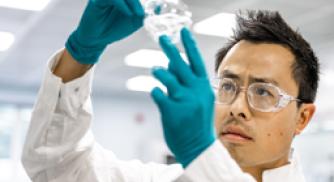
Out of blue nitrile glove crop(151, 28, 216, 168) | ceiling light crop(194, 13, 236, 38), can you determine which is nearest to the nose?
blue nitrile glove crop(151, 28, 216, 168)

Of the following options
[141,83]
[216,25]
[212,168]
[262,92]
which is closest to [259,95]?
[262,92]

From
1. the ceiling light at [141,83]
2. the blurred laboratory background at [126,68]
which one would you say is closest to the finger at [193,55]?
the blurred laboratory background at [126,68]

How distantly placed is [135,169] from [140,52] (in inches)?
157

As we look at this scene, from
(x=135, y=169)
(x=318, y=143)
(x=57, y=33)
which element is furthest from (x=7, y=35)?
(x=318, y=143)

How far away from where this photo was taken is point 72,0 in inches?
149

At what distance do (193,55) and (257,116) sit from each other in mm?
484

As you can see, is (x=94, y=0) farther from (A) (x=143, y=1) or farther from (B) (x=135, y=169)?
(B) (x=135, y=169)

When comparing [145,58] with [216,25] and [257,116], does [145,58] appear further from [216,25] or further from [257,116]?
[257,116]

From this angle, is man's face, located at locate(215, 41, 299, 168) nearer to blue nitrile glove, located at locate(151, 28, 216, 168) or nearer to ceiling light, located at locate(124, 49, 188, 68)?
blue nitrile glove, located at locate(151, 28, 216, 168)

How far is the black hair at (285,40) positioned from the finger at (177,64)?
23.4 inches

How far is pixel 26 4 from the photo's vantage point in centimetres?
399

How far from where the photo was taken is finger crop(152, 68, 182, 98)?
39.4 inches

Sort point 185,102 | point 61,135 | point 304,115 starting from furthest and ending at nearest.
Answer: point 304,115
point 61,135
point 185,102

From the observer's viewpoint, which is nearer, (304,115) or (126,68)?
(304,115)
